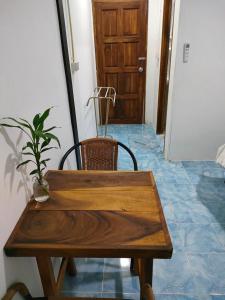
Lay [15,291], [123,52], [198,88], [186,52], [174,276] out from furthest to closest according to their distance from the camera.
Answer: [123,52]
[198,88]
[186,52]
[174,276]
[15,291]

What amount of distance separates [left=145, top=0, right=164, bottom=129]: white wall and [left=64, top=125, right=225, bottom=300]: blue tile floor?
1.67m

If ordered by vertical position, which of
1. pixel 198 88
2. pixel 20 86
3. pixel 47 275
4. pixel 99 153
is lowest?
pixel 47 275

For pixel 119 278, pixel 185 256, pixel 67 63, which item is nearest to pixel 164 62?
pixel 67 63

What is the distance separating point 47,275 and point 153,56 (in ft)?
12.1

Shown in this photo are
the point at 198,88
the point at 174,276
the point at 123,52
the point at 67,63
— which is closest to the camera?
the point at 174,276

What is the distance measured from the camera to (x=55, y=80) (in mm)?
1573

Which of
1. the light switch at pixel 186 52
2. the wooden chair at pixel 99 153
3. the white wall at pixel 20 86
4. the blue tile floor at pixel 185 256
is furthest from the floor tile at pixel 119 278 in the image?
the light switch at pixel 186 52

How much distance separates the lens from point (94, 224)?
0.96 metres

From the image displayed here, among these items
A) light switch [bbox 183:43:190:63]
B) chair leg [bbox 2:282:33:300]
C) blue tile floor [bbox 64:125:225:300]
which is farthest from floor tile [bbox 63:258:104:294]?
→ light switch [bbox 183:43:190:63]

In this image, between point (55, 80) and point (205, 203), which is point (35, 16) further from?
point (205, 203)

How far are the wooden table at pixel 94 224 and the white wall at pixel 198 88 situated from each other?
5.55 feet

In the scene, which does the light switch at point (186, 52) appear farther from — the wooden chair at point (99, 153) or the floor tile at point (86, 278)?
the floor tile at point (86, 278)

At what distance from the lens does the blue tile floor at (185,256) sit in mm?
1453

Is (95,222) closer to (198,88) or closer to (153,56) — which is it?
(198,88)
